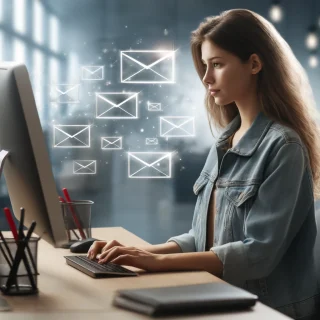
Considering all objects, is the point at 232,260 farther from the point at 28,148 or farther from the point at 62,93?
the point at 62,93

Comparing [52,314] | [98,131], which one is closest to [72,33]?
[98,131]

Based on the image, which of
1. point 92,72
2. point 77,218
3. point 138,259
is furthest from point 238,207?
point 92,72

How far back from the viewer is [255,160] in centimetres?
189

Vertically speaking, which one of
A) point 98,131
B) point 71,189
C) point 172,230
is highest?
point 98,131

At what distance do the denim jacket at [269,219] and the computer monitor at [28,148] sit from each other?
18.9 inches

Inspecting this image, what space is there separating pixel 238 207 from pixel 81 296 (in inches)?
26.7

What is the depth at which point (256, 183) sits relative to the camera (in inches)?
72.1

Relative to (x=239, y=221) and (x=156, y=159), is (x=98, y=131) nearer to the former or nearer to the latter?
(x=156, y=159)

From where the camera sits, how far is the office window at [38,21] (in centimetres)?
A: 429

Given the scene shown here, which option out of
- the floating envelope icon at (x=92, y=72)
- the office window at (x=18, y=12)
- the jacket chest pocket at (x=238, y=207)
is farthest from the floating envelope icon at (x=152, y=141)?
the jacket chest pocket at (x=238, y=207)

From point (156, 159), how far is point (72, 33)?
96cm

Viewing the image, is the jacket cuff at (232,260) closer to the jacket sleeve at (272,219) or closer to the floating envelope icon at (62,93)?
the jacket sleeve at (272,219)

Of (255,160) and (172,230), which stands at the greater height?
(255,160)

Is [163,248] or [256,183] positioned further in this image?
[163,248]
